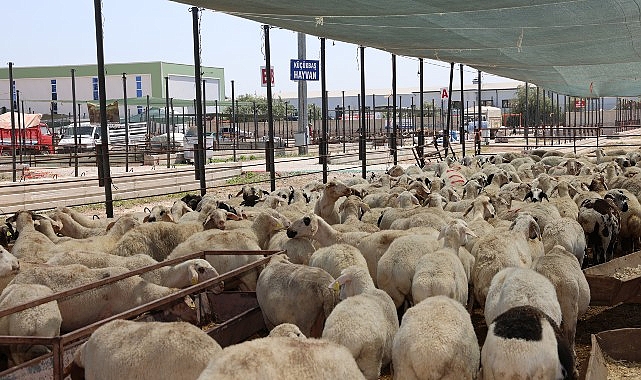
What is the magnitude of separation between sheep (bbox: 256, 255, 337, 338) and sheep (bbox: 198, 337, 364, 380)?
7.72ft

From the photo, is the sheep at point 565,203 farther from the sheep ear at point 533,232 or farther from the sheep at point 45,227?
the sheep at point 45,227

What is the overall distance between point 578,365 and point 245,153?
31994 mm

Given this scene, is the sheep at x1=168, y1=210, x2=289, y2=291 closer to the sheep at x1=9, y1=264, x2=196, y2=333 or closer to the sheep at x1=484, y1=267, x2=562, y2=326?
the sheep at x1=9, y1=264, x2=196, y2=333

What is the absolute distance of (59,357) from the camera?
207 inches

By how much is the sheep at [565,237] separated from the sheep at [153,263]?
3909 mm

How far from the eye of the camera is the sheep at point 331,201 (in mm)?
11523

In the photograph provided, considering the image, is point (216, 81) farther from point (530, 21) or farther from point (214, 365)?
point (214, 365)

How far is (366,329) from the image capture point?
573 centimetres

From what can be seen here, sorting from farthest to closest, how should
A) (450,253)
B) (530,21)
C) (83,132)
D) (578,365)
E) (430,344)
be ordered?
(83,132), (530,21), (450,253), (578,365), (430,344)

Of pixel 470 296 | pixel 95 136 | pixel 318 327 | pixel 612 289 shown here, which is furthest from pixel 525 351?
pixel 95 136

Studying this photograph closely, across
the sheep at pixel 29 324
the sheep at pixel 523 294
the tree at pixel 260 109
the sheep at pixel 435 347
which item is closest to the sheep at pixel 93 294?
the sheep at pixel 29 324

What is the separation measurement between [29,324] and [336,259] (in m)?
2.87

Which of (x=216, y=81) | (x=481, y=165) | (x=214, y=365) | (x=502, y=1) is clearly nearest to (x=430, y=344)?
(x=214, y=365)

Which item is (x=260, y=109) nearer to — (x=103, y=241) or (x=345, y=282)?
(x=103, y=241)
